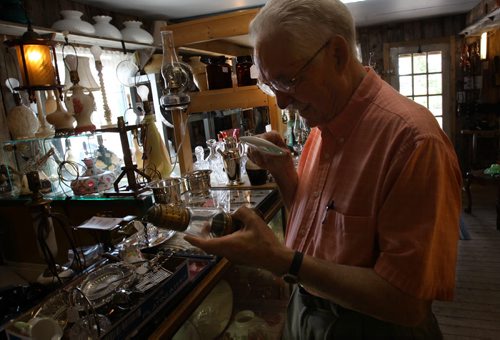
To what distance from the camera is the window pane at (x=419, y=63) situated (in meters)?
5.99

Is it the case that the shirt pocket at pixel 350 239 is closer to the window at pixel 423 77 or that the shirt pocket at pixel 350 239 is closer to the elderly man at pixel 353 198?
the elderly man at pixel 353 198

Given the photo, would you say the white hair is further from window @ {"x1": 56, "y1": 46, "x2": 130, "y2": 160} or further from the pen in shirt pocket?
window @ {"x1": 56, "y1": 46, "x2": 130, "y2": 160}

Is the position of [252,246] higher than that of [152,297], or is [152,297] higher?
[252,246]

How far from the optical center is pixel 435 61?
19.6ft

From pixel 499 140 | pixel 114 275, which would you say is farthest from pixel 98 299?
pixel 499 140

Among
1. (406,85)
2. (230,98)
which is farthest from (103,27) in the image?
(406,85)

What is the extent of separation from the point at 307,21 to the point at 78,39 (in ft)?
9.50

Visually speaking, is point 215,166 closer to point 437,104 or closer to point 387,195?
point 387,195

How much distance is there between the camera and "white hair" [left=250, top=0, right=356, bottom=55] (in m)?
0.76

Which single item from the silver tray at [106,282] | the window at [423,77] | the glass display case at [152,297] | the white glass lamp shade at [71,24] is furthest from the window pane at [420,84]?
the silver tray at [106,282]

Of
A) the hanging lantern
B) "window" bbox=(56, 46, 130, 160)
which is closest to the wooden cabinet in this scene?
the hanging lantern

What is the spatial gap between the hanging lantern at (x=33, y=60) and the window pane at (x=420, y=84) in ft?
18.7

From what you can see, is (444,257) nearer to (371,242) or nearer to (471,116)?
(371,242)

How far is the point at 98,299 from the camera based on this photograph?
2.63 feet
